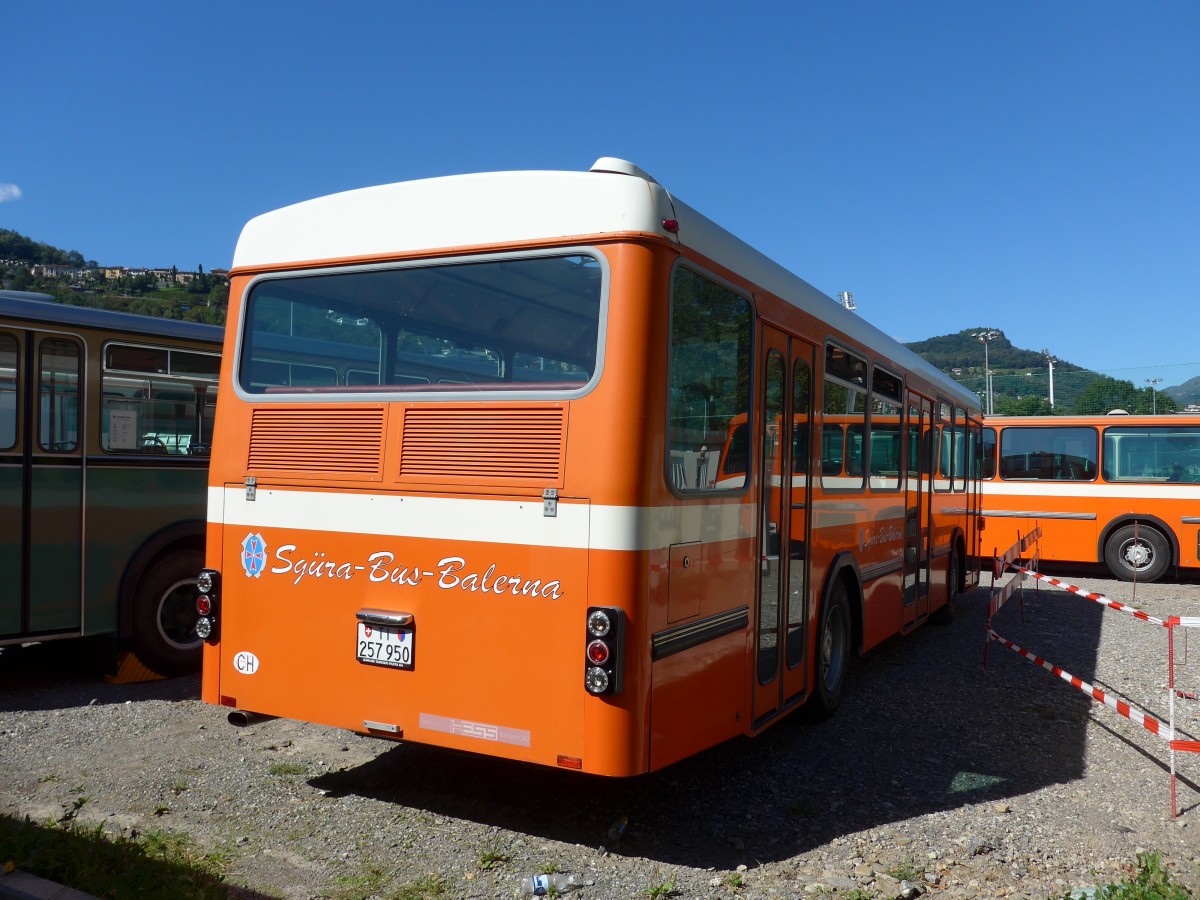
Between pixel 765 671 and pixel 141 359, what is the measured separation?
5.10 metres

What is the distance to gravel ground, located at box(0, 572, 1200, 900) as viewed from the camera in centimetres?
427

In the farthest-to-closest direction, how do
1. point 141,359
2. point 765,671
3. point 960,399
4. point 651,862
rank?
point 960,399 < point 141,359 < point 765,671 < point 651,862

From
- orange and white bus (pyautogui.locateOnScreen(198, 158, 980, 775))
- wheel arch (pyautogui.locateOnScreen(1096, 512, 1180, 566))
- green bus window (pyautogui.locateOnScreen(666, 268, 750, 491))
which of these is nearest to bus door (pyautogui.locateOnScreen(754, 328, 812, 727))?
orange and white bus (pyautogui.locateOnScreen(198, 158, 980, 775))

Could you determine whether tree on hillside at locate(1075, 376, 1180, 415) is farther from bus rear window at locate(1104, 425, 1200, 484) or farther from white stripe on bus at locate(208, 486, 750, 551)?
white stripe on bus at locate(208, 486, 750, 551)

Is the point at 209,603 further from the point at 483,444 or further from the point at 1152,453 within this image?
the point at 1152,453

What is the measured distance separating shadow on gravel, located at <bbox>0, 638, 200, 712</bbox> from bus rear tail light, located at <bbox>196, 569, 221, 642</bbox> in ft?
7.29

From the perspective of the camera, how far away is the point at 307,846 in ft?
14.6

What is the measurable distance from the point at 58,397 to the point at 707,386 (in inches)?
186

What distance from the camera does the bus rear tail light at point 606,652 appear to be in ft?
13.2

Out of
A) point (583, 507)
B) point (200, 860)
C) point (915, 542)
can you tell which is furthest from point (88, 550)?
point (915, 542)

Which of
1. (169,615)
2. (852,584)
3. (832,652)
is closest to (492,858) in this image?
(832,652)

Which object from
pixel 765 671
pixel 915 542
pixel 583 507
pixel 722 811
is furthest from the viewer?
pixel 915 542

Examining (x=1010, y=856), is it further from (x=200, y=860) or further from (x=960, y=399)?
(x=960, y=399)

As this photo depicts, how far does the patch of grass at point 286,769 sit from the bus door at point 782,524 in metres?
2.52
